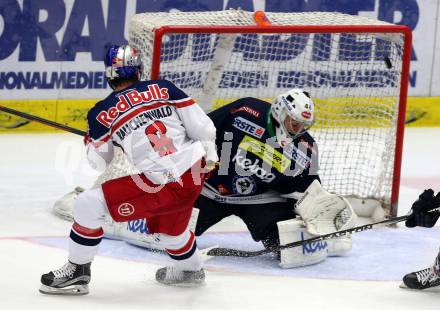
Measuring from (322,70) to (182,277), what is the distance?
102 inches

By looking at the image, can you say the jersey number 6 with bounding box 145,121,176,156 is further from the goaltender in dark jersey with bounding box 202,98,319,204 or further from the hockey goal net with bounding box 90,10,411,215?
the hockey goal net with bounding box 90,10,411,215

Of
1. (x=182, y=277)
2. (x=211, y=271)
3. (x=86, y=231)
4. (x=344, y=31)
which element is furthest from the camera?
(x=344, y=31)

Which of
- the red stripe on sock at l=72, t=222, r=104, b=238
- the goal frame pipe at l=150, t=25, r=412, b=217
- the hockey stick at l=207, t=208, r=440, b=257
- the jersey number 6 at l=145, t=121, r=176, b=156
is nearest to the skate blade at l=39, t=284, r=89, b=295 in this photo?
the red stripe on sock at l=72, t=222, r=104, b=238

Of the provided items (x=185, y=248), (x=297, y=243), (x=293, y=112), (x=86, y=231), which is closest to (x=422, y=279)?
(x=297, y=243)

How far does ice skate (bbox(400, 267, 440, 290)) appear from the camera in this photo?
527 centimetres

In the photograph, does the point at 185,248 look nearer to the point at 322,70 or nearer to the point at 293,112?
the point at 293,112

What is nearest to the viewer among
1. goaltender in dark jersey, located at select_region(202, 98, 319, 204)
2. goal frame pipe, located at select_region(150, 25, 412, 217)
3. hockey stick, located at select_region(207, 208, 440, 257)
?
hockey stick, located at select_region(207, 208, 440, 257)

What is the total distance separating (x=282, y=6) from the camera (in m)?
8.64

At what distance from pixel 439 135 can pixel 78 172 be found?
8.87ft

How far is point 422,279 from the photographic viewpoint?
529 cm

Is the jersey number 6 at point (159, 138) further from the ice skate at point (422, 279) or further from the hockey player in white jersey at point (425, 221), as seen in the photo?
the ice skate at point (422, 279)

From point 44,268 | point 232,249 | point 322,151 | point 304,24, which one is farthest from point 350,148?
point 44,268

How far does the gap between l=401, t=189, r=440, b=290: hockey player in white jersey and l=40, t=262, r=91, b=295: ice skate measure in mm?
1351

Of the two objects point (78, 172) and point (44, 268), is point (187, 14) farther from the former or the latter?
point (44, 268)
